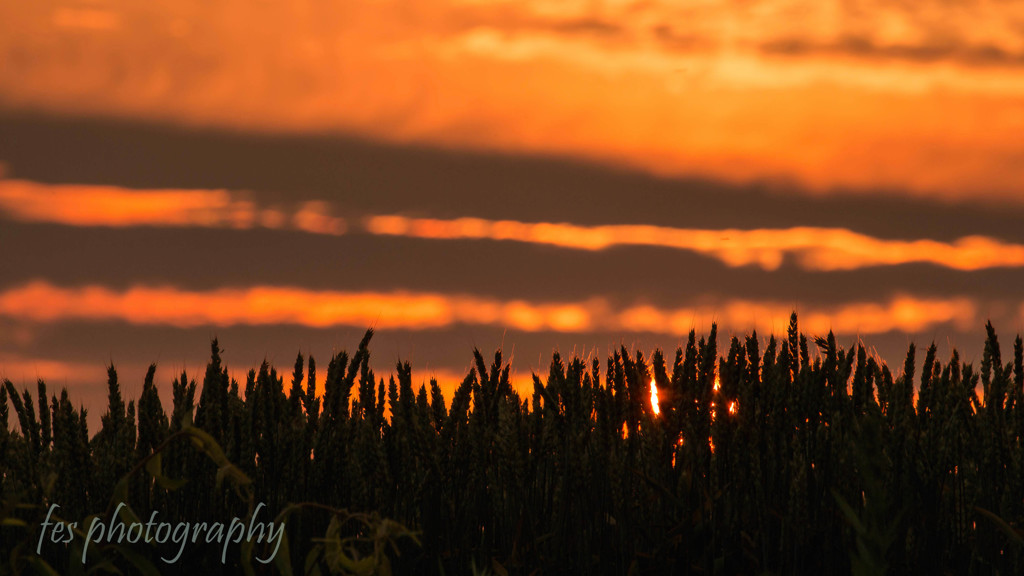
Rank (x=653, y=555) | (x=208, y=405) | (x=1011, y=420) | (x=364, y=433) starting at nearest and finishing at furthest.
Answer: (x=653, y=555) → (x=364, y=433) → (x=208, y=405) → (x=1011, y=420)

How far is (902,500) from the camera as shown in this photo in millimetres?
3615

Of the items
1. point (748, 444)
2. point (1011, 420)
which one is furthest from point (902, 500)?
point (1011, 420)

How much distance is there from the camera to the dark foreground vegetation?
353 cm

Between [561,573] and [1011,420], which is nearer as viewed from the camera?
[561,573]

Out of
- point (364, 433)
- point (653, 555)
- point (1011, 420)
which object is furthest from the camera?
point (1011, 420)

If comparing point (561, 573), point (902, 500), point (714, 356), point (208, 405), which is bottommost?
point (561, 573)

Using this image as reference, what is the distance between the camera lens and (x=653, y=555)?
3506 mm

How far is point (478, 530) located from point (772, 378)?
4.45 feet

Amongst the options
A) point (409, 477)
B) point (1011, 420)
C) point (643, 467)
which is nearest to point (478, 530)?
point (409, 477)

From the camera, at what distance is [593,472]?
12.0 ft

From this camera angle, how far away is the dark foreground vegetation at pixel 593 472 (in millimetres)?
3531

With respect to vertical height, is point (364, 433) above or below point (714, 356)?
below

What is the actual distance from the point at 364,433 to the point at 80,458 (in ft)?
3.50

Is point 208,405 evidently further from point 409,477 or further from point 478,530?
point 478,530
